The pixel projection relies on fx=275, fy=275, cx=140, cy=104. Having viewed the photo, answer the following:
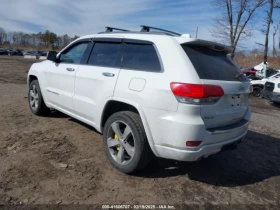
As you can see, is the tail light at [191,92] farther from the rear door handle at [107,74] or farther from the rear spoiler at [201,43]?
the rear door handle at [107,74]

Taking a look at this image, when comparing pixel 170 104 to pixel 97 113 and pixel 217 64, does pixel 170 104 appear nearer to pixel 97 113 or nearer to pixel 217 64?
pixel 217 64

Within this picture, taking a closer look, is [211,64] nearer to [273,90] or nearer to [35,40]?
[273,90]

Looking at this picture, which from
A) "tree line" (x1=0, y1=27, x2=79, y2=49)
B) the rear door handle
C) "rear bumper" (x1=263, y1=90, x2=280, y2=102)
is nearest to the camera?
the rear door handle

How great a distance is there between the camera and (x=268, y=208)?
3.12 m

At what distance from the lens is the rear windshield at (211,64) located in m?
3.26

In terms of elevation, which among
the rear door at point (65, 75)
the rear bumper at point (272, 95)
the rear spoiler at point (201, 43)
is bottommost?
the rear bumper at point (272, 95)

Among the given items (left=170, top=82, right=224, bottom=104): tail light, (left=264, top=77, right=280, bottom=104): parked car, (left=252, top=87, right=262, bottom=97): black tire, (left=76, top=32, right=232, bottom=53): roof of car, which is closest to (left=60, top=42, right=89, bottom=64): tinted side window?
(left=76, top=32, right=232, bottom=53): roof of car

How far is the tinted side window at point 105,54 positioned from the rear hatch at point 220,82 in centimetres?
108

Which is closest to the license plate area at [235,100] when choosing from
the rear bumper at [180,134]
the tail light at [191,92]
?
the rear bumper at [180,134]

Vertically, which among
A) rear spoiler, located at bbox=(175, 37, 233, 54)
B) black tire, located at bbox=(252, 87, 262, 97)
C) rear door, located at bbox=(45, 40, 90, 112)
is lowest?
black tire, located at bbox=(252, 87, 262, 97)

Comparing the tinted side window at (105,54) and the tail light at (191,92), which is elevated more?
the tinted side window at (105,54)

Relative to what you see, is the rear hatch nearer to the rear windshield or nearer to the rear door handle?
the rear windshield

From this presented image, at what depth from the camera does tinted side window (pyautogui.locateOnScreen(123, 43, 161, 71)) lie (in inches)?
133

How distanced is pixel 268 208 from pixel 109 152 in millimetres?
2056
